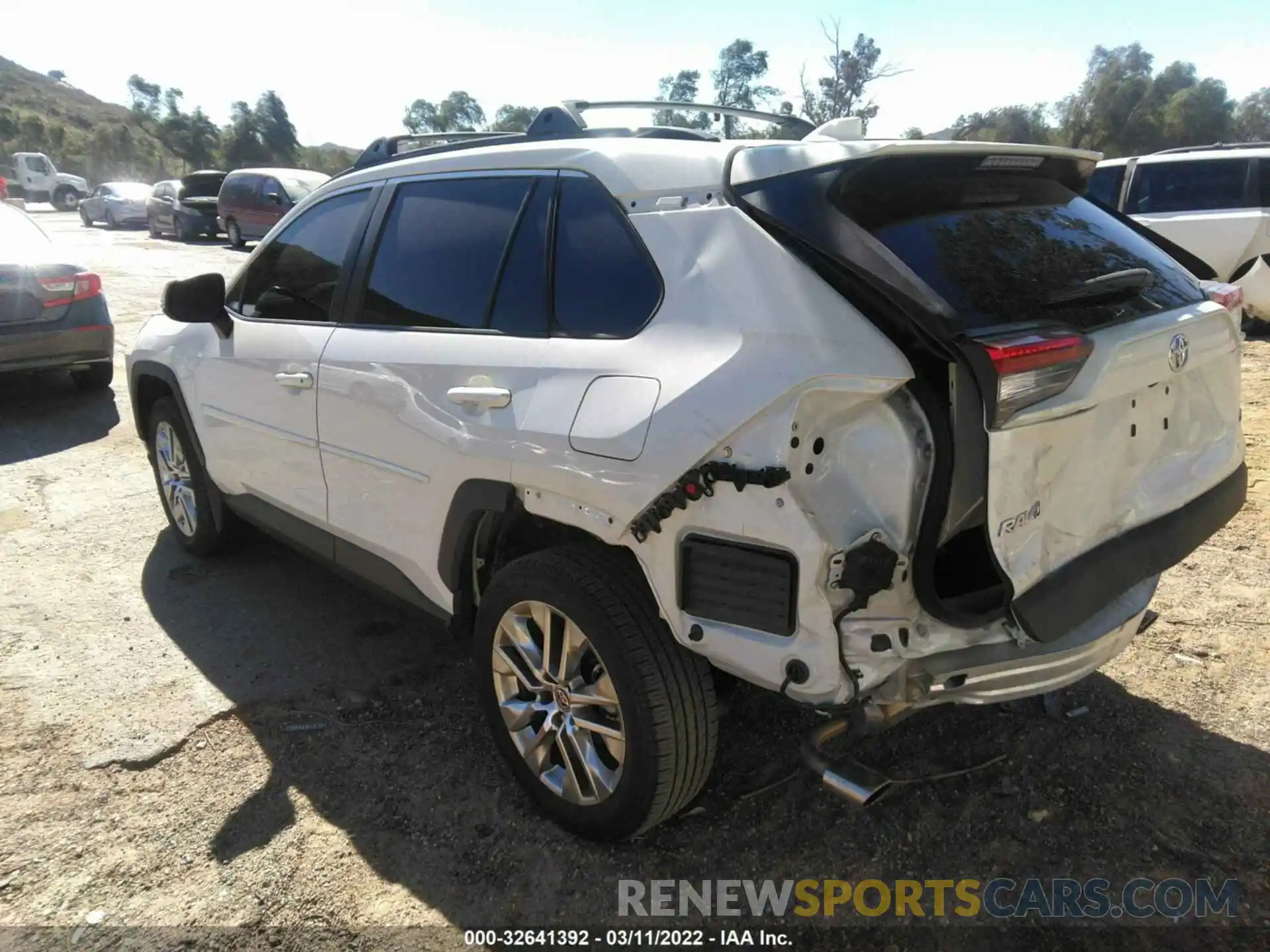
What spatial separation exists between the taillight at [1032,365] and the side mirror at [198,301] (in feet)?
10.3

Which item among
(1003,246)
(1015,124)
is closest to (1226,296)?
(1003,246)

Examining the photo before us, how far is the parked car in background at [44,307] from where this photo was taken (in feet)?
21.8

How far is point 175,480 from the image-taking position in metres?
4.54

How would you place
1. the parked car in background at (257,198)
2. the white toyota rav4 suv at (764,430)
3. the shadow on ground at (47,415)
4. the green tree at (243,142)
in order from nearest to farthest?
the white toyota rav4 suv at (764,430)
the shadow on ground at (47,415)
the parked car in background at (257,198)
the green tree at (243,142)

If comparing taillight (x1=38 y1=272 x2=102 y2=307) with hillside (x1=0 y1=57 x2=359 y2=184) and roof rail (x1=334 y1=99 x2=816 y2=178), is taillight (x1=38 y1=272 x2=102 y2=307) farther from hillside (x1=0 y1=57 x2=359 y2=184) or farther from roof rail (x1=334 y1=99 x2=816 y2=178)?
hillside (x1=0 y1=57 x2=359 y2=184)

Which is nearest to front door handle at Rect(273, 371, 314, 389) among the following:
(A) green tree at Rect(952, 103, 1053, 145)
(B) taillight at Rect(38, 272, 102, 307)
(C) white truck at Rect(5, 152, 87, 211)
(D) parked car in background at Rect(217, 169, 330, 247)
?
(B) taillight at Rect(38, 272, 102, 307)

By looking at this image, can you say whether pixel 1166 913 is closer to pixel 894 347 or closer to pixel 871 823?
pixel 871 823

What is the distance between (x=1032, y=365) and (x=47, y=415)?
305 inches

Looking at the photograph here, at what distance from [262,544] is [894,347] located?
12.5ft

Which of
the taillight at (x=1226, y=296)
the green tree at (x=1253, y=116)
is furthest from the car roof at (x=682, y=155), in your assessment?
the green tree at (x=1253, y=116)

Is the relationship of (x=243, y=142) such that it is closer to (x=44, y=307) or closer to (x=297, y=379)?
(x=44, y=307)

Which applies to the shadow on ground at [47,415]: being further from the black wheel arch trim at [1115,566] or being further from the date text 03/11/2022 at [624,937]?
the black wheel arch trim at [1115,566]

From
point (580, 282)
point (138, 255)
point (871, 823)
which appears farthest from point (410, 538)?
point (138, 255)

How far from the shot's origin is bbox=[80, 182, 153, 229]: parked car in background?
94.5 ft
